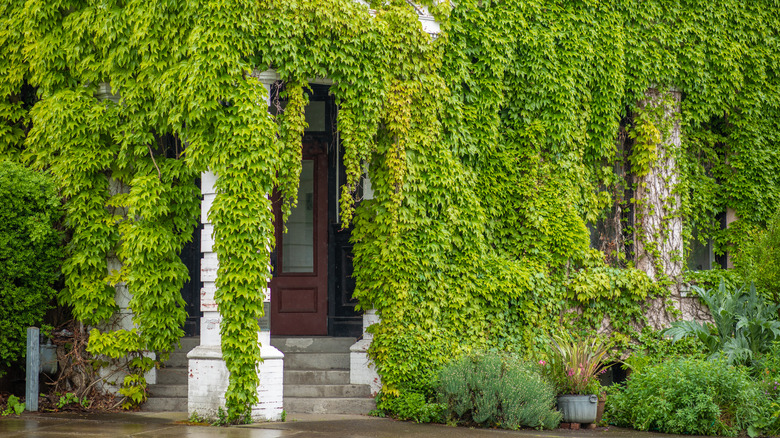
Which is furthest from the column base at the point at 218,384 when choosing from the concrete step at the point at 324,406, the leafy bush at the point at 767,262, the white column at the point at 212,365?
the leafy bush at the point at 767,262

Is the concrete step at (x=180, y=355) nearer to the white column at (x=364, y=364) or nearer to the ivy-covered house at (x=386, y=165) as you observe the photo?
the ivy-covered house at (x=386, y=165)

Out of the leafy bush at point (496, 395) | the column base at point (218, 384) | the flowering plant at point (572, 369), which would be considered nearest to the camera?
the column base at point (218, 384)

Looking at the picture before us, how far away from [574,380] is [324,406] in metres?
3.06

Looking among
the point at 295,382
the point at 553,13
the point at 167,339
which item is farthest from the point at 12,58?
the point at 553,13

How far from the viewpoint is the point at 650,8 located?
12.6 m

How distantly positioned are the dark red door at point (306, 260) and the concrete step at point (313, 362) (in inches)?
48.1

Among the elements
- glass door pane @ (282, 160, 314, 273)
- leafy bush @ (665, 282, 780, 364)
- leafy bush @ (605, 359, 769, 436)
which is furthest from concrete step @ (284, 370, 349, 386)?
leafy bush @ (665, 282, 780, 364)

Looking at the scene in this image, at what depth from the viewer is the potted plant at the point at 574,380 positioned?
978 centimetres

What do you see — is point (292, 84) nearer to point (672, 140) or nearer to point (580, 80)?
point (580, 80)

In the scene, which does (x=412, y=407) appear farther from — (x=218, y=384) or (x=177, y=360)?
(x=177, y=360)

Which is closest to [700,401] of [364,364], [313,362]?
[364,364]

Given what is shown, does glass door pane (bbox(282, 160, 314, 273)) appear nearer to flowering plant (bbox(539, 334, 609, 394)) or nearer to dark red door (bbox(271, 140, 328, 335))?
dark red door (bbox(271, 140, 328, 335))

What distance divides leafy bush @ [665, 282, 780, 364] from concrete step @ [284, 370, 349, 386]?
4.56m

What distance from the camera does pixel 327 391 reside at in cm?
1034
